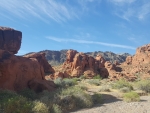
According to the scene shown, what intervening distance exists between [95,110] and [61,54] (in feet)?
434

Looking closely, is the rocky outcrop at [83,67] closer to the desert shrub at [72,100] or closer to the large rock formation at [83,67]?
the large rock formation at [83,67]

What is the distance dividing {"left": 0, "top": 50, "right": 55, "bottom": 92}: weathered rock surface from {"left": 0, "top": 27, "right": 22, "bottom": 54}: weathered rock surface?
555cm

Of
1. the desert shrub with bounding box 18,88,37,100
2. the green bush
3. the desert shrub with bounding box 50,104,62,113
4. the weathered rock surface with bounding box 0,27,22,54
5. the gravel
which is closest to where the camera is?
the green bush

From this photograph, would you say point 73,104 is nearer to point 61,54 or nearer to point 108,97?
point 108,97

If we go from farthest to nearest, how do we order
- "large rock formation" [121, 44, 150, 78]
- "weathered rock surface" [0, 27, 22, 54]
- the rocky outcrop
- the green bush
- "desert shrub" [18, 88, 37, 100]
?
"large rock formation" [121, 44, 150, 78] → the rocky outcrop → "weathered rock surface" [0, 27, 22, 54] → "desert shrub" [18, 88, 37, 100] → the green bush

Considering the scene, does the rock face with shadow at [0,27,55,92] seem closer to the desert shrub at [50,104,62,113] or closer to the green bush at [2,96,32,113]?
the green bush at [2,96,32,113]

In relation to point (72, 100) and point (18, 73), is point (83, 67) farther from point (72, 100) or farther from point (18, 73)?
point (72, 100)

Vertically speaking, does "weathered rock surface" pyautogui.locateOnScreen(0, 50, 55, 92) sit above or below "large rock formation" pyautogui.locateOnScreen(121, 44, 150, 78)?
below

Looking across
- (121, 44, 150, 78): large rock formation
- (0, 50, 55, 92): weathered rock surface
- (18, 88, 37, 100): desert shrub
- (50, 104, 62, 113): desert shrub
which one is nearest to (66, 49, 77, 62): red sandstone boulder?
(0, 50, 55, 92): weathered rock surface

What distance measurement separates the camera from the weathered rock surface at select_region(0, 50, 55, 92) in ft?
54.6

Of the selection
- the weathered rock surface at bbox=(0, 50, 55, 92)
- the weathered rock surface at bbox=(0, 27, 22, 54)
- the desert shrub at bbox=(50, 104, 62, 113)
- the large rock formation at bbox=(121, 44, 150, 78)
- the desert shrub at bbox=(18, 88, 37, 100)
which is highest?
the large rock formation at bbox=(121, 44, 150, 78)

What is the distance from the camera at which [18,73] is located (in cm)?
1792

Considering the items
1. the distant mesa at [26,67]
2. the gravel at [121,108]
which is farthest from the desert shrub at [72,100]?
the distant mesa at [26,67]

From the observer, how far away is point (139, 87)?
24.8 m
